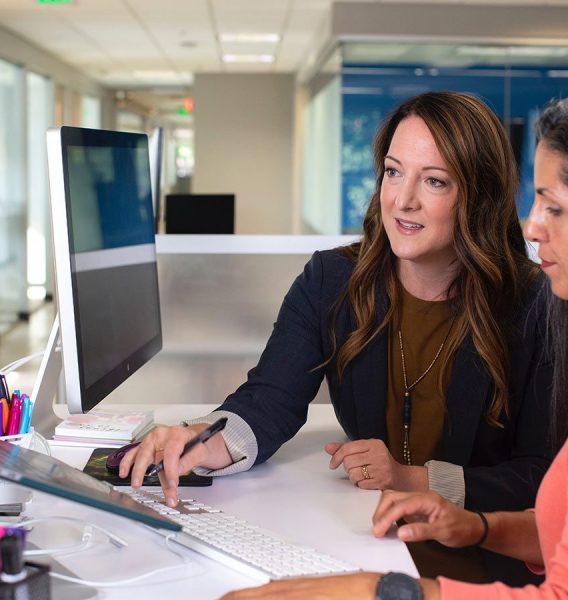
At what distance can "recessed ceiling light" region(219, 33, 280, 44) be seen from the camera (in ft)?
34.6

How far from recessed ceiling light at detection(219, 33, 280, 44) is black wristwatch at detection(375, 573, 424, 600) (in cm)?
993

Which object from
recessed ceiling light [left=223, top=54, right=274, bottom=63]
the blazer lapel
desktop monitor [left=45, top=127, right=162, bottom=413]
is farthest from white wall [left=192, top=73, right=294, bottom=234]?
the blazer lapel

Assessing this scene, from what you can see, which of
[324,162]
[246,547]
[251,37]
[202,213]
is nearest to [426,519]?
[246,547]

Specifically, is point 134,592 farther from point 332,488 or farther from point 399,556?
point 332,488

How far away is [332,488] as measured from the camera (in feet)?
5.39

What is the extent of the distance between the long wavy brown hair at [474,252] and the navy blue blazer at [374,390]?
0.08 feet

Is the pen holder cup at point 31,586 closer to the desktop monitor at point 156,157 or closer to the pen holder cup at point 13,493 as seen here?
the pen holder cup at point 13,493

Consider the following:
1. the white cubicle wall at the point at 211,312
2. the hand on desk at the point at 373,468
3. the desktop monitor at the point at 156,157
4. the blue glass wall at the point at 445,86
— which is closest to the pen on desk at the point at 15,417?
the hand on desk at the point at 373,468

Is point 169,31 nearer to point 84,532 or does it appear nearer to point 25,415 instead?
point 25,415

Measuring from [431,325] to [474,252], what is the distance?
0.59ft

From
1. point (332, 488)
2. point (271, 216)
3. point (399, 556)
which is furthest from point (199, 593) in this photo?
point (271, 216)

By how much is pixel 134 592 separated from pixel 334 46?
309 inches

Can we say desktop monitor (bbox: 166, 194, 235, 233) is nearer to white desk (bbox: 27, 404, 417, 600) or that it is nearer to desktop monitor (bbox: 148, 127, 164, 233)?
desktop monitor (bbox: 148, 127, 164, 233)

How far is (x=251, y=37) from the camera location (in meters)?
10.8
